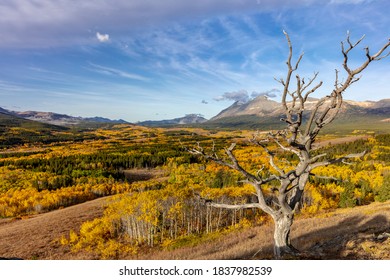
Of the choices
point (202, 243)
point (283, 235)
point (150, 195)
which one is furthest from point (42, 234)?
point (283, 235)

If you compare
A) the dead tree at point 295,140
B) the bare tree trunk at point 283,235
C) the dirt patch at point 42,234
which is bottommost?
the dirt patch at point 42,234

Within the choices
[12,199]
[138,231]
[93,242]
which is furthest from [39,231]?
[12,199]

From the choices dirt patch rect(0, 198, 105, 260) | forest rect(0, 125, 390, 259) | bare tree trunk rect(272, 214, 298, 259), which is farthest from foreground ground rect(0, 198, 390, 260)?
bare tree trunk rect(272, 214, 298, 259)

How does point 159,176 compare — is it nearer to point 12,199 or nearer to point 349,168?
point 12,199

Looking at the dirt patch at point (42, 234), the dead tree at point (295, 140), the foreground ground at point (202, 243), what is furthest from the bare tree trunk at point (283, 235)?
the dirt patch at point (42, 234)

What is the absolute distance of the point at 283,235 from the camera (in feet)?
39.8

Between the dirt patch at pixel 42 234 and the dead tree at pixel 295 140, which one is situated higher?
the dead tree at pixel 295 140

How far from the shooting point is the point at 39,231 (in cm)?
5244

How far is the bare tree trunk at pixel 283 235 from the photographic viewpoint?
11969 millimetres

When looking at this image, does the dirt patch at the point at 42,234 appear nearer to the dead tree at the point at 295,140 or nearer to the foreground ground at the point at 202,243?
the foreground ground at the point at 202,243

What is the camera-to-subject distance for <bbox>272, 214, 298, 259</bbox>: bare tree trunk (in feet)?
39.3

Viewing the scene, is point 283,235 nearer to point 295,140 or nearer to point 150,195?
point 295,140

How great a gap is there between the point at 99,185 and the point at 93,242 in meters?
54.3

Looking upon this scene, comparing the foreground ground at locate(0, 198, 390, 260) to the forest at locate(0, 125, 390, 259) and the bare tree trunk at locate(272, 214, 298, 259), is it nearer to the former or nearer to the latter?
the forest at locate(0, 125, 390, 259)
